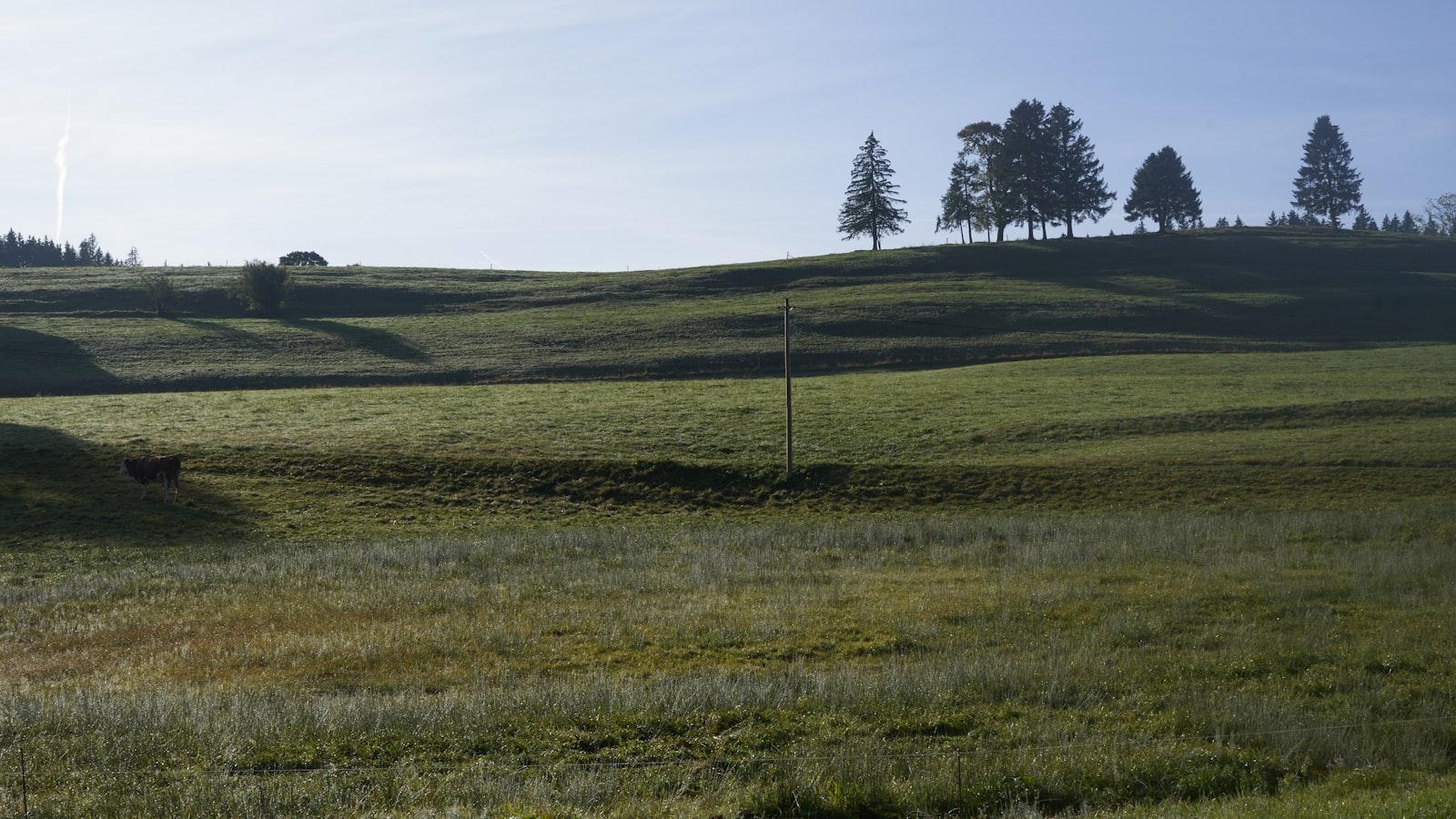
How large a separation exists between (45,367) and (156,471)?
1517 inches

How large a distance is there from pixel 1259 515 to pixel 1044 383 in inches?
991

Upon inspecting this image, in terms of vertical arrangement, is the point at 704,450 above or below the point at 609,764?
below

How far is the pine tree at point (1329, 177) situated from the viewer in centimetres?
14550

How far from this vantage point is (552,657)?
16406 mm

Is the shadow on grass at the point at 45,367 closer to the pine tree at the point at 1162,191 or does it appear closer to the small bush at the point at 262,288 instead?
the small bush at the point at 262,288

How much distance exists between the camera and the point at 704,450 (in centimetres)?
4062

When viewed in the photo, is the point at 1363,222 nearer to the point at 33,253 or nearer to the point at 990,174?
the point at 990,174

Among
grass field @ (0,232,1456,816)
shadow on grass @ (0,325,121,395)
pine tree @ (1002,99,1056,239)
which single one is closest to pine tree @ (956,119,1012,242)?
pine tree @ (1002,99,1056,239)

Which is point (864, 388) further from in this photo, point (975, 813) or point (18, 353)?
point (18, 353)

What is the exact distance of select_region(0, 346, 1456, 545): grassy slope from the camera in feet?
110

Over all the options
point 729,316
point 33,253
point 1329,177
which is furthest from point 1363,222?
point 33,253

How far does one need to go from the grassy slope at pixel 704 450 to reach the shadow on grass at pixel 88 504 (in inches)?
4.4

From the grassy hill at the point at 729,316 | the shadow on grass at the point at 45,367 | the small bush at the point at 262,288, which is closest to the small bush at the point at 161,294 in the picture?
the grassy hill at the point at 729,316

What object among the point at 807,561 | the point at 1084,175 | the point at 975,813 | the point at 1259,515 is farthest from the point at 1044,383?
the point at 1084,175
